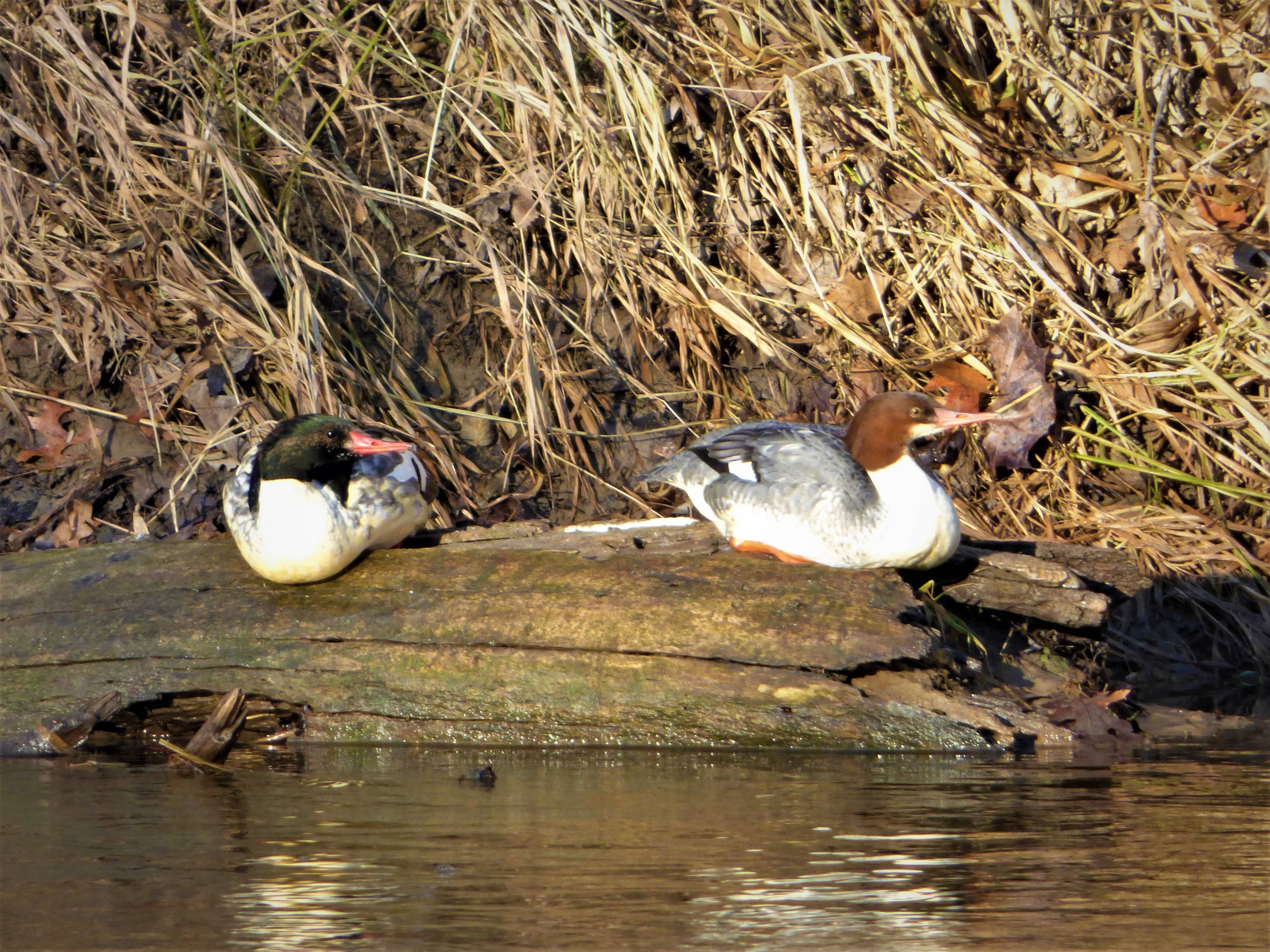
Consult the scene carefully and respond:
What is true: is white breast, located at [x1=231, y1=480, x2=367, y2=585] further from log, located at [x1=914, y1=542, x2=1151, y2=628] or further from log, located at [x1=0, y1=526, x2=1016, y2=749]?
log, located at [x1=914, y1=542, x2=1151, y2=628]

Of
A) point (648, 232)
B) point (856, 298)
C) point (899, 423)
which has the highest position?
point (648, 232)

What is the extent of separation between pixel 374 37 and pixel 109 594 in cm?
339

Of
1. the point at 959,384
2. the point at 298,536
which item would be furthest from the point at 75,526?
the point at 959,384

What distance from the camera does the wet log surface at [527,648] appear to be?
4320mm

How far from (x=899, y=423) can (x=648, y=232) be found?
2350 mm

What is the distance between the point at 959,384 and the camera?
21.1ft

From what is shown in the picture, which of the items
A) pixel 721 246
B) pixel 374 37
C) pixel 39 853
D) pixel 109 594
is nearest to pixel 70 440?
pixel 109 594

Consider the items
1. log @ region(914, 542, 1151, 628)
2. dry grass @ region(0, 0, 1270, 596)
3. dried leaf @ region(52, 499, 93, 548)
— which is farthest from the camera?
dry grass @ region(0, 0, 1270, 596)

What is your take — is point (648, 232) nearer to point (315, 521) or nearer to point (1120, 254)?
point (1120, 254)

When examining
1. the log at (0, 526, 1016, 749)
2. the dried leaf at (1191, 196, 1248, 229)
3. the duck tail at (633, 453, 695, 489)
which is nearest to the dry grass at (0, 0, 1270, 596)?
the dried leaf at (1191, 196, 1248, 229)

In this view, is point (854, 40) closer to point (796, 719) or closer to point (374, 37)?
point (374, 37)

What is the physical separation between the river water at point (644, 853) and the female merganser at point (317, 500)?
0.69m

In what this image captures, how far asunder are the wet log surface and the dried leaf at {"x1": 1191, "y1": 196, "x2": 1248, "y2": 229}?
8.71ft

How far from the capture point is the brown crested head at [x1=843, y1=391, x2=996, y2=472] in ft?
15.9
